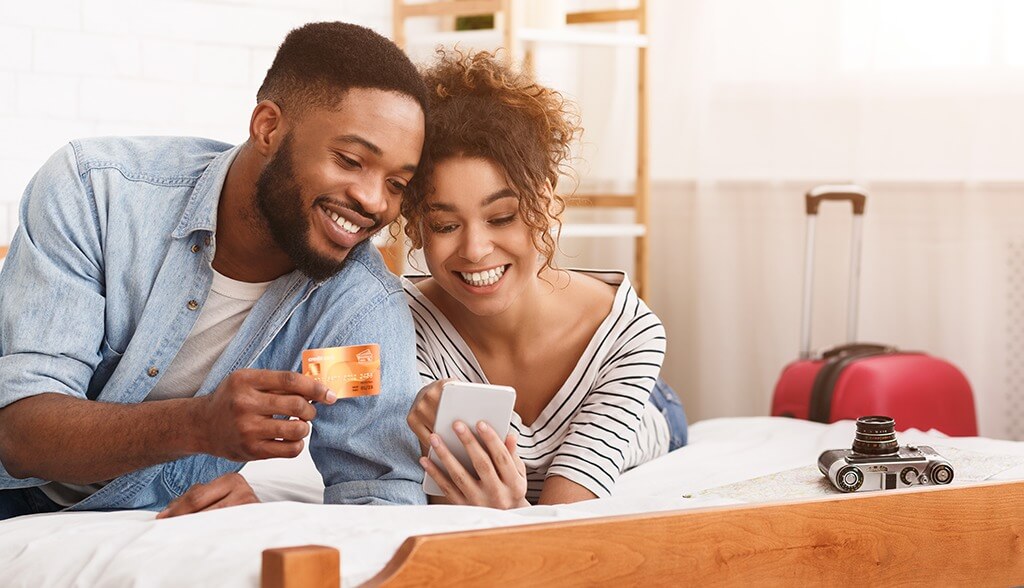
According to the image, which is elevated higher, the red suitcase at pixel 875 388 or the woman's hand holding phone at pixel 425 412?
the woman's hand holding phone at pixel 425 412

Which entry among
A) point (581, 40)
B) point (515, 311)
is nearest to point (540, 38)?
point (581, 40)

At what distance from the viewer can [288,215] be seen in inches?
65.7

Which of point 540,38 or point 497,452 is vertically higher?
point 540,38

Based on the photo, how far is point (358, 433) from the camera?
174 centimetres

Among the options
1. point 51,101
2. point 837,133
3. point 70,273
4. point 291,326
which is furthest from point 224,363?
point 837,133

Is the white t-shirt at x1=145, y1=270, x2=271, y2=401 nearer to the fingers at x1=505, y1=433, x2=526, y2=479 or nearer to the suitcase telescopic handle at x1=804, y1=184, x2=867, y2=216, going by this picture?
the fingers at x1=505, y1=433, x2=526, y2=479

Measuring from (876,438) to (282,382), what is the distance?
0.87 meters

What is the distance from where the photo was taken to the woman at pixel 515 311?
5.85 feet

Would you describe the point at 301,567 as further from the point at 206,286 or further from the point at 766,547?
the point at 206,286

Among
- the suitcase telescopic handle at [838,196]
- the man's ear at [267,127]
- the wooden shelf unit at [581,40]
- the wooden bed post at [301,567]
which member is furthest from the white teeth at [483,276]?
the suitcase telescopic handle at [838,196]

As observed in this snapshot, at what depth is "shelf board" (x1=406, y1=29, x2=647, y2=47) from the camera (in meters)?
3.31

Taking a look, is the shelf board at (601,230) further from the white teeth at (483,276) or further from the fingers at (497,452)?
the fingers at (497,452)

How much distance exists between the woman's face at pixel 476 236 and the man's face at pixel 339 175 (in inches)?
4.3

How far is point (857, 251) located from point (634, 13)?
0.99 metres
